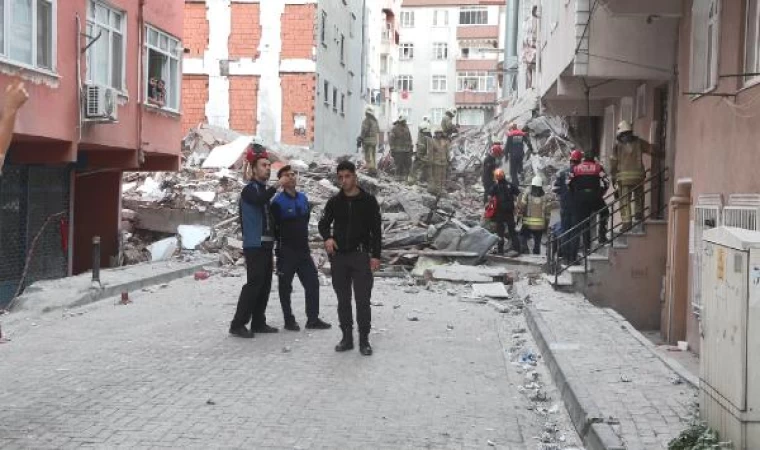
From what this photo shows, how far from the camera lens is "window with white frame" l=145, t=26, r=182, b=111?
1895 cm

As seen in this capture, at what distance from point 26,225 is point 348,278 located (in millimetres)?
10661

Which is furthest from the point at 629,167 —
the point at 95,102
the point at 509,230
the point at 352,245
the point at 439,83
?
the point at 439,83

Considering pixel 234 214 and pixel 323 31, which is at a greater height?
pixel 323 31

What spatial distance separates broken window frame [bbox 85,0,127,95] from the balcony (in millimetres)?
62708

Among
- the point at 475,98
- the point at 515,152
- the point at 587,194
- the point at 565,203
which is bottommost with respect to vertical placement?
the point at 565,203

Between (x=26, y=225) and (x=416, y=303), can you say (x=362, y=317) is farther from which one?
(x=26, y=225)

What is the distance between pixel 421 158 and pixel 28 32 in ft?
49.2

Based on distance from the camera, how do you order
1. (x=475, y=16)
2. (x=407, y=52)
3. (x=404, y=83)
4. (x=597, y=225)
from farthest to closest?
(x=407, y=52), (x=404, y=83), (x=475, y=16), (x=597, y=225)

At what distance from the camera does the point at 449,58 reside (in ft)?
267

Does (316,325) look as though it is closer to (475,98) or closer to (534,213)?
(534,213)

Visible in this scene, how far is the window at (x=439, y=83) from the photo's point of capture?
8106cm

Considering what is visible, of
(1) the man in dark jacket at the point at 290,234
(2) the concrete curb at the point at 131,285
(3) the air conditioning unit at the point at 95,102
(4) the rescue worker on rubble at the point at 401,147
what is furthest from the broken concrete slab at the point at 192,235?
(1) the man in dark jacket at the point at 290,234

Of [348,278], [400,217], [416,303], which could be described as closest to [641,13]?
[416,303]

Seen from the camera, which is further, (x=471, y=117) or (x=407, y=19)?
(x=407, y=19)
